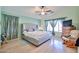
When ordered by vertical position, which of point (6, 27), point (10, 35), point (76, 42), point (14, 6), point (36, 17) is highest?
point (14, 6)

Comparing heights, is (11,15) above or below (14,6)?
below

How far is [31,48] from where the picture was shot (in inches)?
82.2

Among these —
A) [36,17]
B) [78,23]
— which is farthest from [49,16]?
[78,23]

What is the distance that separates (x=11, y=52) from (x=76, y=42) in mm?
1354

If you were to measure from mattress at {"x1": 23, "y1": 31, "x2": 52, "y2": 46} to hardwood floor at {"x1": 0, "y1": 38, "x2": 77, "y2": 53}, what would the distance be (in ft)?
0.31

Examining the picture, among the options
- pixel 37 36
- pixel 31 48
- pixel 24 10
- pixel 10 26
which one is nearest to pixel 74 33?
pixel 37 36

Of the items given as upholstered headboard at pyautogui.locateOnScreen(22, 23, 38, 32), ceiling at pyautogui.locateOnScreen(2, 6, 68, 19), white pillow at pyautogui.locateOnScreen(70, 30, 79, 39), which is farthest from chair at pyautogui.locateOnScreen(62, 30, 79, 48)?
upholstered headboard at pyautogui.locateOnScreen(22, 23, 38, 32)

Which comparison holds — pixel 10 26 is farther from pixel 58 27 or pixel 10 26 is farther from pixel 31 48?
pixel 58 27

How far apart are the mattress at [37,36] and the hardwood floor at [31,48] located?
93mm

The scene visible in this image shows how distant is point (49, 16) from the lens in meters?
2.16

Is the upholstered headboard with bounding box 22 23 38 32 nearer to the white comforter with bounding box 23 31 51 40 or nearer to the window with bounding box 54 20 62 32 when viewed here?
the white comforter with bounding box 23 31 51 40

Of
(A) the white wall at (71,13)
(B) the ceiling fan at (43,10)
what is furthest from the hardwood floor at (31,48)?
(B) the ceiling fan at (43,10)

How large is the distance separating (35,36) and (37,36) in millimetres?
42

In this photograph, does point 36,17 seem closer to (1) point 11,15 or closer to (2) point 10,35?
(1) point 11,15
